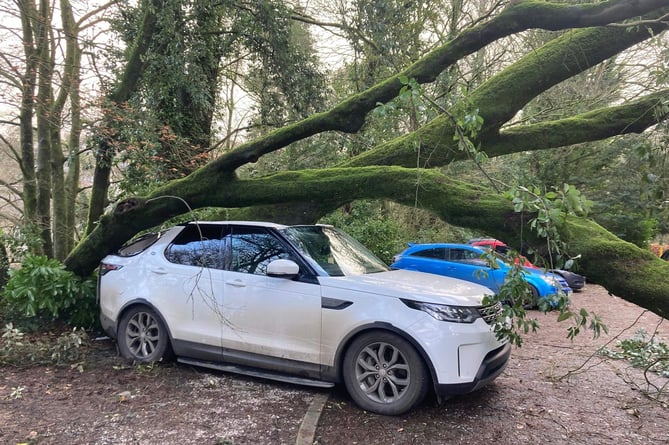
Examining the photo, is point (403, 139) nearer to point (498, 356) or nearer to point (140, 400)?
point (498, 356)

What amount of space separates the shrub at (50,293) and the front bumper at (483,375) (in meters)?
5.08

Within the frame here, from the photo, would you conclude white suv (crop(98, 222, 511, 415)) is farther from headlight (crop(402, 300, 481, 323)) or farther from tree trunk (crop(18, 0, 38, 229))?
tree trunk (crop(18, 0, 38, 229))

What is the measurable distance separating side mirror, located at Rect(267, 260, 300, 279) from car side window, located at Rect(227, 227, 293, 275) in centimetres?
26

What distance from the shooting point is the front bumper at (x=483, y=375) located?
12.3ft

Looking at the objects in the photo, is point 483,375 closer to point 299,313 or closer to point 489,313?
point 489,313

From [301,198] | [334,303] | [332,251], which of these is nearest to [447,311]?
[334,303]

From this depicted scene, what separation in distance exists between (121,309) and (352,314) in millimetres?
2984

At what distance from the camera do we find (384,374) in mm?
3975

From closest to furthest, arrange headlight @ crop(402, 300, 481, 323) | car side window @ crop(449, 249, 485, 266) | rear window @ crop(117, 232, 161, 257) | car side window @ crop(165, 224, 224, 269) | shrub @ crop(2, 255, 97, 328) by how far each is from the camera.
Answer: headlight @ crop(402, 300, 481, 323) → car side window @ crop(165, 224, 224, 269) → rear window @ crop(117, 232, 161, 257) → shrub @ crop(2, 255, 97, 328) → car side window @ crop(449, 249, 485, 266)

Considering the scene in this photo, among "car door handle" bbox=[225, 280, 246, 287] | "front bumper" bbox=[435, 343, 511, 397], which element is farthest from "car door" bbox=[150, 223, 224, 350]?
"front bumper" bbox=[435, 343, 511, 397]

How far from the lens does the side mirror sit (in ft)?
14.3

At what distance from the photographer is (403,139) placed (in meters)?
6.84

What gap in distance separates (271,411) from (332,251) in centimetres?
175

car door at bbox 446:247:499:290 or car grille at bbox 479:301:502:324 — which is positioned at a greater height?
car grille at bbox 479:301:502:324
